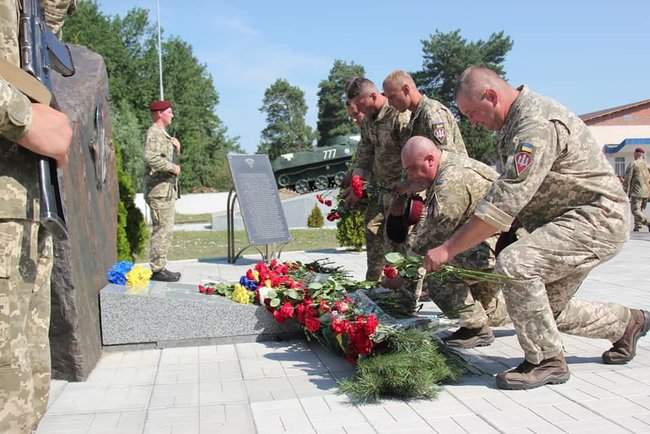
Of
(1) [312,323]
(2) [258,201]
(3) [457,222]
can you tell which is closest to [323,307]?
(1) [312,323]

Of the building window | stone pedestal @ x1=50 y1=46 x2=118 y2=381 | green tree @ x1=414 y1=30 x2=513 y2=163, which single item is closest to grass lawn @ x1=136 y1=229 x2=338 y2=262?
stone pedestal @ x1=50 y1=46 x2=118 y2=381

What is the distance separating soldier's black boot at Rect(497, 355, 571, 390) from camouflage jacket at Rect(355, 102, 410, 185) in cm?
243

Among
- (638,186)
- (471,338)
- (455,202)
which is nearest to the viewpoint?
(455,202)

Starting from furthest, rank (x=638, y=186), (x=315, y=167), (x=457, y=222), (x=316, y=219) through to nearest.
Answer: (x=315, y=167)
(x=316, y=219)
(x=638, y=186)
(x=457, y=222)

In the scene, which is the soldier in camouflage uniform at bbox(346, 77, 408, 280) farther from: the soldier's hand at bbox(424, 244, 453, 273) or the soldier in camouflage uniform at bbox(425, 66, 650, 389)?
the soldier's hand at bbox(424, 244, 453, 273)

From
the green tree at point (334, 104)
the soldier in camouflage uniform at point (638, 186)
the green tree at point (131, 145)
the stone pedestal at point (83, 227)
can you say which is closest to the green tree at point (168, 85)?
the green tree at point (131, 145)

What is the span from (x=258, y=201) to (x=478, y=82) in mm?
5261

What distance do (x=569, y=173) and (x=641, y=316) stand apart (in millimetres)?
977

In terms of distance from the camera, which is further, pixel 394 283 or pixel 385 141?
pixel 385 141

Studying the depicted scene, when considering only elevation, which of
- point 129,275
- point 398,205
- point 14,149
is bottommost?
point 129,275

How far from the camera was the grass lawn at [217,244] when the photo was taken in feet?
36.6

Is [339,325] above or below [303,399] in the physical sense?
above

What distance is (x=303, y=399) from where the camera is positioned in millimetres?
3113

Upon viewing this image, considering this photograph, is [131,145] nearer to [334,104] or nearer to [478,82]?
[334,104]
